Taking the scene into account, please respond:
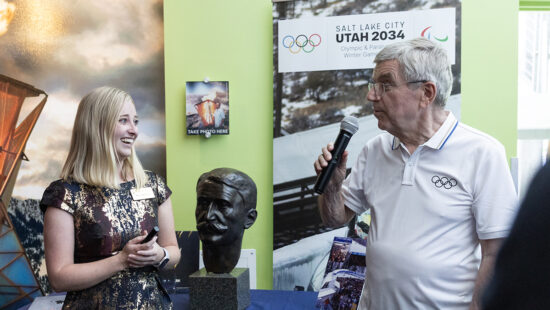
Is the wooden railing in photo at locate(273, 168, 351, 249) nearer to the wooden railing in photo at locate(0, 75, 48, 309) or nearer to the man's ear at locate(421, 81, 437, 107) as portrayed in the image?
the man's ear at locate(421, 81, 437, 107)

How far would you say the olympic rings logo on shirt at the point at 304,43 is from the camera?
3.39 metres

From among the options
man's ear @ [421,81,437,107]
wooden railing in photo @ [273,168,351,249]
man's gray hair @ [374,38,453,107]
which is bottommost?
wooden railing in photo @ [273,168,351,249]

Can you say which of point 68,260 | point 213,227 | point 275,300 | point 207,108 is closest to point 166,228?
point 68,260

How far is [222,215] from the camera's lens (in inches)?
108

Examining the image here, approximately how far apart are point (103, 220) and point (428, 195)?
4.13ft

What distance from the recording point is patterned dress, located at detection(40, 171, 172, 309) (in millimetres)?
1757

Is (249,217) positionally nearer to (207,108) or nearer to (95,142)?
(207,108)

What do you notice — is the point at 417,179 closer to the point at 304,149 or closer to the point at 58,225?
the point at 58,225

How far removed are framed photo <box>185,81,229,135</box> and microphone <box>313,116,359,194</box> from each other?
187 centimetres

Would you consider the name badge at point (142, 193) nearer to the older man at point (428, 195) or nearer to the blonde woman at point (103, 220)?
the blonde woman at point (103, 220)

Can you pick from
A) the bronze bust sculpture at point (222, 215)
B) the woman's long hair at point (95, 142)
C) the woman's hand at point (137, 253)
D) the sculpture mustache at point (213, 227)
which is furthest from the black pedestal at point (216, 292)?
the woman's long hair at point (95, 142)

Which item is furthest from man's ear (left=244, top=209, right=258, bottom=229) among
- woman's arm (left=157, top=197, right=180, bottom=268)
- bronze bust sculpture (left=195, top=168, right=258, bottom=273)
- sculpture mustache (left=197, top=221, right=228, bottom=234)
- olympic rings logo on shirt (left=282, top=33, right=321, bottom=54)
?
olympic rings logo on shirt (left=282, top=33, right=321, bottom=54)

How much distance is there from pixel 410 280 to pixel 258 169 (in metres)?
2.08

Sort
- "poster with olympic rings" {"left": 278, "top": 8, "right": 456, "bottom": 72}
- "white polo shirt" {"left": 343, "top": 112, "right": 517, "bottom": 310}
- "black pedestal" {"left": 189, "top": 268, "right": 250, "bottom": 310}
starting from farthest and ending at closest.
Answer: "poster with olympic rings" {"left": 278, "top": 8, "right": 456, "bottom": 72} < "black pedestal" {"left": 189, "top": 268, "right": 250, "bottom": 310} < "white polo shirt" {"left": 343, "top": 112, "right": 517, "bottom": 310}
